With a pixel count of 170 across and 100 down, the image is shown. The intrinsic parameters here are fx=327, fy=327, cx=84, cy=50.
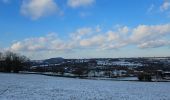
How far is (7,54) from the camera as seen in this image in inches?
7707

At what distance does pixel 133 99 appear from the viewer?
116ft

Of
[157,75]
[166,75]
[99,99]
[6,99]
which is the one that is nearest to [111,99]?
[99,99]

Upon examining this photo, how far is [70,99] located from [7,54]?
169625 mm

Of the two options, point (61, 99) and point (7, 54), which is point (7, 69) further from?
point (61, 99)

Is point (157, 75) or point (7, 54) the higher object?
point (7, 54)

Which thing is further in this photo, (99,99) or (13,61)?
(13,61)

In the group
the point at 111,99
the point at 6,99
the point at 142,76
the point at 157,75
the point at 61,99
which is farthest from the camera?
the point at 157,75

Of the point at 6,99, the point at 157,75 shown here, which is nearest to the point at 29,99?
the point at 6,99

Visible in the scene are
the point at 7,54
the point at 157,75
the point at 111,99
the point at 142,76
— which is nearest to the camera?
the point at 111,99

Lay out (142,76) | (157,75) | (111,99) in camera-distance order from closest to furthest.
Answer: (111,99), (142,76), (157,75)

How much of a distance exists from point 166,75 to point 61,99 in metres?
148

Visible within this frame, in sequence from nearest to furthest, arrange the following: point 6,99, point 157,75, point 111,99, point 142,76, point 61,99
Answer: point 6,99
point 61,99
point 111,99
point 142,76
point 157,75

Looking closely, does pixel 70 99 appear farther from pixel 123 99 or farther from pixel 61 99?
pixel 123 99

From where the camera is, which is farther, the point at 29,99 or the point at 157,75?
the point at 157,75
